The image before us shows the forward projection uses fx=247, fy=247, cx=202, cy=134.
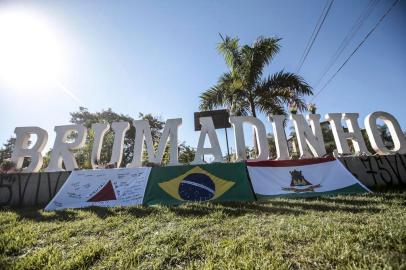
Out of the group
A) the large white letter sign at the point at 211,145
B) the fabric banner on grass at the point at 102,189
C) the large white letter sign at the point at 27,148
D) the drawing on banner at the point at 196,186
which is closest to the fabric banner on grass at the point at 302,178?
the drawing on banner at the point at 196,186

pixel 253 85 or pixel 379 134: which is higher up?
pixel 253 85

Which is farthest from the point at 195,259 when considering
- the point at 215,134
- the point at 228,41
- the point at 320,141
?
the point at 228,41

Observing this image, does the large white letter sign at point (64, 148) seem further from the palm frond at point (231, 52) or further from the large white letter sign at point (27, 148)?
the palm frond at point (231, 52)

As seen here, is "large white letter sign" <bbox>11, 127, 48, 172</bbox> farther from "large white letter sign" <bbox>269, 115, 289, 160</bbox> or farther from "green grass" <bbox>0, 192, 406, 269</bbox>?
"large white letter sign" <bbox>269, 115, 289, 160</bbox>

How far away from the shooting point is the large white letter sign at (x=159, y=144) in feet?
31.2

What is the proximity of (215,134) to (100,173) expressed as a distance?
444cm

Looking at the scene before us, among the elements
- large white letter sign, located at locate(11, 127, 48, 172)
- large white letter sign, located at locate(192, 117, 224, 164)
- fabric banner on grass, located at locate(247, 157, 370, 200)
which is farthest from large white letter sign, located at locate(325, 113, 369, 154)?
large white letter sign, located at locate(11, 127, 48, 172)

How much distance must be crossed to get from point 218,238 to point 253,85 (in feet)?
33.7

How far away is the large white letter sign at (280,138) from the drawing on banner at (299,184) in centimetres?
118

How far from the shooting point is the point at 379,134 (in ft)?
32.3

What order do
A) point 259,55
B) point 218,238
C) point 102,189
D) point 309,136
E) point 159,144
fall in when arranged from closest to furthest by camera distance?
point 218,238, point 102,189, point 159,144, point 309,136, point 259,55

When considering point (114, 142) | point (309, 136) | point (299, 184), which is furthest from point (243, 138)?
point (114, 142)

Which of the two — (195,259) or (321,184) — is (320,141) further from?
(195,259)

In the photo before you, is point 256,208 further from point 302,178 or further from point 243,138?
point 243,138
